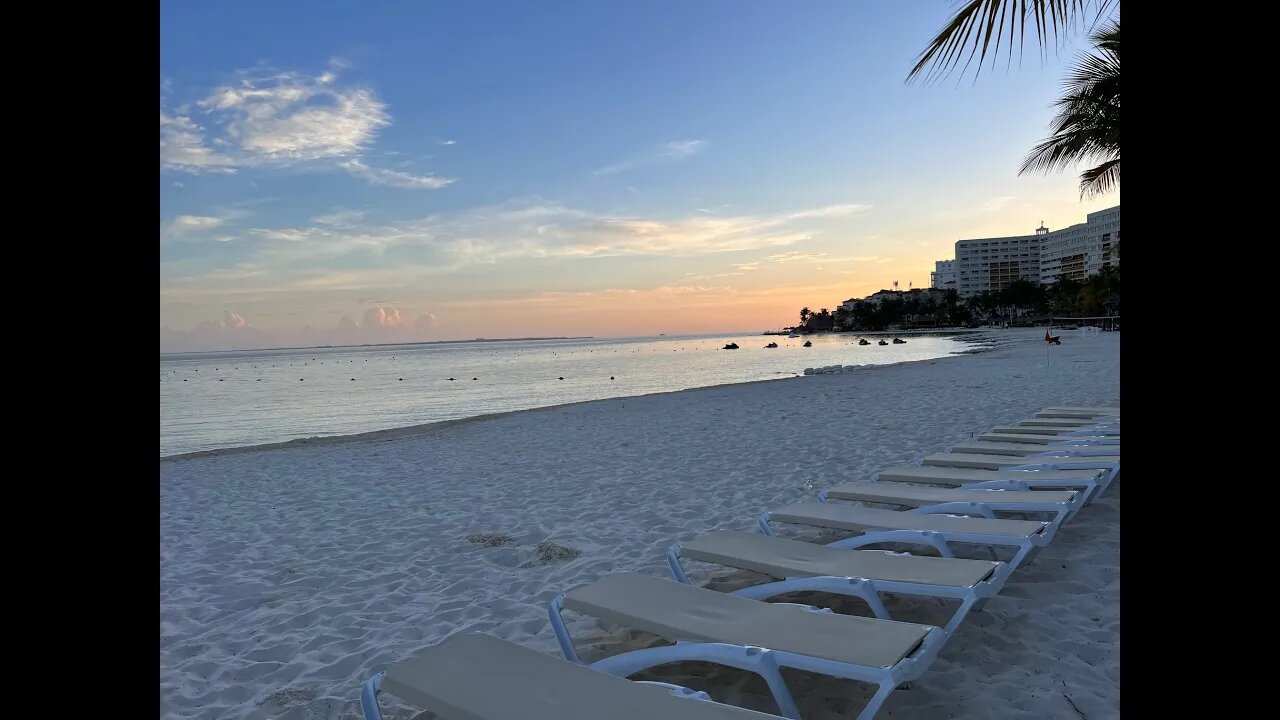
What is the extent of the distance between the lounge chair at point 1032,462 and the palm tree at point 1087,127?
8125 mm

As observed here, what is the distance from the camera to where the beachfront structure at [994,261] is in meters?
146

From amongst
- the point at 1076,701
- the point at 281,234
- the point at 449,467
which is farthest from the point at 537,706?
the point at 281,234

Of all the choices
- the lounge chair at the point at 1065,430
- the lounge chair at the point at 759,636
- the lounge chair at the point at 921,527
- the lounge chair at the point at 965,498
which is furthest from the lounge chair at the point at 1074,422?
the lounge chair at the point at 759,636

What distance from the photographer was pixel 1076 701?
2457 mm

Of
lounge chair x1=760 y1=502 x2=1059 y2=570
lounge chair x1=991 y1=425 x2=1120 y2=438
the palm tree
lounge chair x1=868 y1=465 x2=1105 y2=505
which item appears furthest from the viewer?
the palm tree

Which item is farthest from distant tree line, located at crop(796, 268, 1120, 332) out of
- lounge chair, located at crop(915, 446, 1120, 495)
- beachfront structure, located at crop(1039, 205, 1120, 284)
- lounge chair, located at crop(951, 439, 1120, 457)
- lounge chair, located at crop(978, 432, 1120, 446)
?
lounge chair, located at crop(915, 446, 1120, 495)

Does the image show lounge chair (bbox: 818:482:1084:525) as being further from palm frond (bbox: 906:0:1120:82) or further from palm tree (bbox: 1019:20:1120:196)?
palm tree (bbox: 1019:20:1120:196)

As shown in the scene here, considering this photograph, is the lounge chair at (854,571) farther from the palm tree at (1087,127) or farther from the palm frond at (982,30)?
the palm tree at (1087,127)

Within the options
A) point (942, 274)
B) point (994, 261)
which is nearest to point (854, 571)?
point (994, 261)

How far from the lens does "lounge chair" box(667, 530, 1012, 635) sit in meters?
2.71

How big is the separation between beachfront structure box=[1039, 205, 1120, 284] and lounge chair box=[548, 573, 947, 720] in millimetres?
113814

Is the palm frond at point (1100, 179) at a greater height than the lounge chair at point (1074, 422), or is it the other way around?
the palm frond at point (1100, 179)
